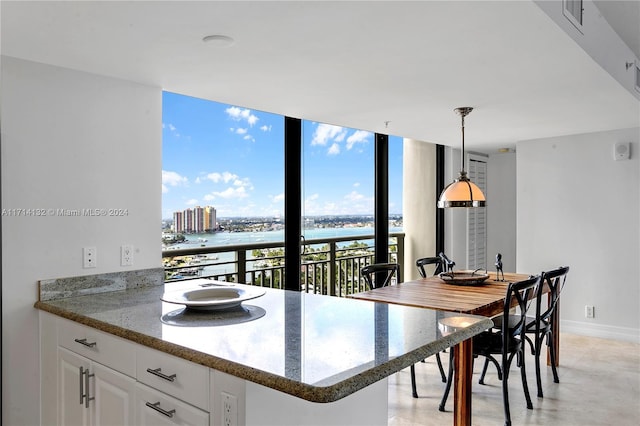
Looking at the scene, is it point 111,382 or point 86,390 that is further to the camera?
point 86,390

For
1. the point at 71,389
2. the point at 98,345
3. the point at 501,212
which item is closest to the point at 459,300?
the point at 98,345

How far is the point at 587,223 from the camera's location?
5.07 meters

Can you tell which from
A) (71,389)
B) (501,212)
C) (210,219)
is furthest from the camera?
(501,212)

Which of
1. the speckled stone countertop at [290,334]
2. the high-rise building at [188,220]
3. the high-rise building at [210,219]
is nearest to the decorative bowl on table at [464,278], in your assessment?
the speckled stone countertop at [290,334]

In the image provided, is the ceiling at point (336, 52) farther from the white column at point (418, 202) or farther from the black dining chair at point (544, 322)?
the white column at point (418, 202)

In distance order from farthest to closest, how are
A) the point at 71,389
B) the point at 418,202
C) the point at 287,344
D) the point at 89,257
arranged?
the point at 418,202, the point at 89,257, the point at 71,389, the point at 287,344

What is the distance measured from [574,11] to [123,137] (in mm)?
2399

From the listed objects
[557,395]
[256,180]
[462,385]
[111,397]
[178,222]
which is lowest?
[557,395]

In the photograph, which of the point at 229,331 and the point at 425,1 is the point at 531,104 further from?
the point at 229,331

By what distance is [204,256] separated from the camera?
362 cm

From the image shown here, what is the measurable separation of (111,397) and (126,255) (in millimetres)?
955

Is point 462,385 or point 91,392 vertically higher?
point 91,392

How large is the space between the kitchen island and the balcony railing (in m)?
1.05

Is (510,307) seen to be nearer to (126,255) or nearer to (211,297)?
(211,297)
